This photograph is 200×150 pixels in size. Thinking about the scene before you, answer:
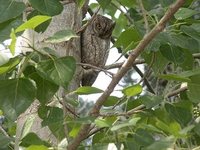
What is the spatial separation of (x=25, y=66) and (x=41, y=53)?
42mm

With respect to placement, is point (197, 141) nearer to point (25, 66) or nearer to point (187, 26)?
point (187, 26)

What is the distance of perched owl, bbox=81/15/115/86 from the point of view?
1.34 metres

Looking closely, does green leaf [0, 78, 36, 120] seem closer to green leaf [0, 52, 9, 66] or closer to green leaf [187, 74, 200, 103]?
green leaf [0, 52, 9, 66]

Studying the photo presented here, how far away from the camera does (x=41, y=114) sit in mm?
986

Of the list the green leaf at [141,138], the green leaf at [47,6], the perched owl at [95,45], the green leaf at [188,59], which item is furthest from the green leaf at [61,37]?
the perched owl at [95,45]

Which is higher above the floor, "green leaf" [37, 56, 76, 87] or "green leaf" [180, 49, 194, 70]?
"green leaf" [37, 56, 76, 87]

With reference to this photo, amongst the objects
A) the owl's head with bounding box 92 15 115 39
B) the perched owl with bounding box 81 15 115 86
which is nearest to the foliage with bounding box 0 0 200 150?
the perched owl with bounding box 81 15 115 86

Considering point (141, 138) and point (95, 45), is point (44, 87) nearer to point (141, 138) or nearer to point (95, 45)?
point (141, 138)

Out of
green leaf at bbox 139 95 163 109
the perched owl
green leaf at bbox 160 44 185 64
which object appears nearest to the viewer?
green leaf at bbox 139 95 163 109

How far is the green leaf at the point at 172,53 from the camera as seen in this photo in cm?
97

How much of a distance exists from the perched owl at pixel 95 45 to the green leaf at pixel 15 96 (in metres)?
0.47

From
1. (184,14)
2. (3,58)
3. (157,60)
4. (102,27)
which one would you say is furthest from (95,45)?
(3,58)

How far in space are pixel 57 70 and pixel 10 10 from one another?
0.14 m

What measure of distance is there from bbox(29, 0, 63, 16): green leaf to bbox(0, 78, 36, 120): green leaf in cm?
14
